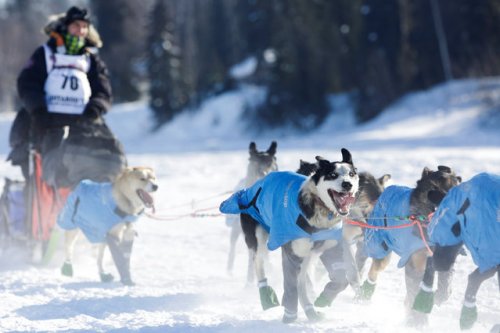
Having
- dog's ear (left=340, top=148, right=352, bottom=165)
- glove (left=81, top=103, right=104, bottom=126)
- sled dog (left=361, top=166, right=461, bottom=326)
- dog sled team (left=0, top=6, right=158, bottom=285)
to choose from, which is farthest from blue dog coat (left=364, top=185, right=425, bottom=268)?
glove (left=81, top=103, right=104, bottom=126)

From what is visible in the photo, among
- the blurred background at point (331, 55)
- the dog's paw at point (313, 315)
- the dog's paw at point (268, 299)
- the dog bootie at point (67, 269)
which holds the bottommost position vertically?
the dog's paw at point (313, 315)

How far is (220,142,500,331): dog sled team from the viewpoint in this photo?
4.25m

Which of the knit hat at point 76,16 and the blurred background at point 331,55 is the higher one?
the blurred background at point 331,55

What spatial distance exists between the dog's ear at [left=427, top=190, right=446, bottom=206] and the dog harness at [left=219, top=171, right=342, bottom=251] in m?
0.66

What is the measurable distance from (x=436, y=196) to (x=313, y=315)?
1144 millimetres

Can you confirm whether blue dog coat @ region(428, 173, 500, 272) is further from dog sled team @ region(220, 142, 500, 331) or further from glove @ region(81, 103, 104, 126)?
glove @ region(81, 103, 104, 126)

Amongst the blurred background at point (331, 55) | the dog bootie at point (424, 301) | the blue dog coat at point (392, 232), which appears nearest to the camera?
the dog bootie at point (424, 301)

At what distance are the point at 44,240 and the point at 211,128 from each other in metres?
26.7

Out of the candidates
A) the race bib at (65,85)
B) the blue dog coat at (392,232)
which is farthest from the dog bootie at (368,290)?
the race bib at (65,85)

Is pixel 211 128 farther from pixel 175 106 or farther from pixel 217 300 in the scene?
pixel 217 300

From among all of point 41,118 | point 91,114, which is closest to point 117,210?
point 91,114

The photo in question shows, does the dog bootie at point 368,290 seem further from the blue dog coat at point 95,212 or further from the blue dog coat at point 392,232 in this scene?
the blue dog coat at point 95,212

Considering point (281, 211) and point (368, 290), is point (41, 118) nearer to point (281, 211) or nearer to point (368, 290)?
point (281, 211)

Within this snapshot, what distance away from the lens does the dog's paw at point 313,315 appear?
4.84m
